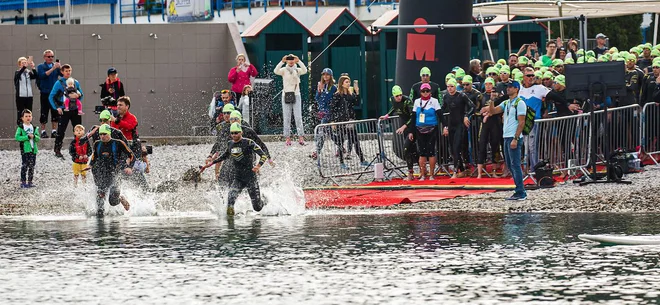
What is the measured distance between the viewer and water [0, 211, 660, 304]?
10.7 m

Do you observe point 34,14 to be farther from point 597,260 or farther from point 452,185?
point 597,260

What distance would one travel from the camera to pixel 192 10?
47.9 m

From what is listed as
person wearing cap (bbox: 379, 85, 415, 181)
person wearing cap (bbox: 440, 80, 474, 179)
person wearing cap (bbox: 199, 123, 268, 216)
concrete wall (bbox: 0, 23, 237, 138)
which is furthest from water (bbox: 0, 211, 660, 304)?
concrete wall (bbox: 0, 23, 237, 138)

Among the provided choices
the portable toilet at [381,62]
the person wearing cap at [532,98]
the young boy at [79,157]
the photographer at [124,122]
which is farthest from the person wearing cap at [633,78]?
the portable toilet at [381,62]

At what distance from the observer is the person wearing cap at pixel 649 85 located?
21.9 m

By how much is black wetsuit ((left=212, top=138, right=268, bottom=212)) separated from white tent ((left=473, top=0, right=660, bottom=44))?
788 cm

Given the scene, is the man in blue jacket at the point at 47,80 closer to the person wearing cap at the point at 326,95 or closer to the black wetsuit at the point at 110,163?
the person wearing cap at the point at 326,95

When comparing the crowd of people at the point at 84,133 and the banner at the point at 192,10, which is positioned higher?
the banner at the point at 192,10

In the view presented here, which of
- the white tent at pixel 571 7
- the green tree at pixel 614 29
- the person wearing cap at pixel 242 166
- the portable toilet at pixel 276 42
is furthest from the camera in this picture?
the green tree at pixel 614 29

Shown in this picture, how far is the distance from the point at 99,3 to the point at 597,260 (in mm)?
43194

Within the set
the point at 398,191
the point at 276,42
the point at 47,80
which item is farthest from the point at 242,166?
the point at 276,42

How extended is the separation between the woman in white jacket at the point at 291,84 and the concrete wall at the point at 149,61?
4309 mm

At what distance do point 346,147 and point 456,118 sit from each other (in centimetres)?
264

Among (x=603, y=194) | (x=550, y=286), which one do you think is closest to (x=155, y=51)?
(x=603, y=194)
